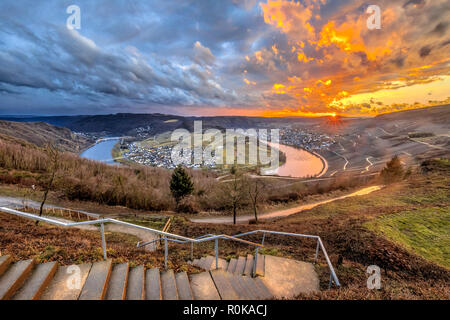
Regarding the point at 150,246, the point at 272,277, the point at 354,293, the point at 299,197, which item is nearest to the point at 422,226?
the point at 354,293

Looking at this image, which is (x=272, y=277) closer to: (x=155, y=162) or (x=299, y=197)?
(x=299, y=197)

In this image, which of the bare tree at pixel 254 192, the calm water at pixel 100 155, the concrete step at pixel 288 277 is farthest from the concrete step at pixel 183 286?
the calm water at pixel 100 155

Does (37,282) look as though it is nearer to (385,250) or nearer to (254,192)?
(385,250)

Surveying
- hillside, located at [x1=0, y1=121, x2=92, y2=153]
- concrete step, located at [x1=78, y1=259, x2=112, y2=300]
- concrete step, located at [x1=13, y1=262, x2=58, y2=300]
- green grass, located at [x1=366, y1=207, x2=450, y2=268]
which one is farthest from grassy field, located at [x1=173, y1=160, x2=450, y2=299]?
hillside, located at [x1=0, y1=121, x2=92, y2=153]

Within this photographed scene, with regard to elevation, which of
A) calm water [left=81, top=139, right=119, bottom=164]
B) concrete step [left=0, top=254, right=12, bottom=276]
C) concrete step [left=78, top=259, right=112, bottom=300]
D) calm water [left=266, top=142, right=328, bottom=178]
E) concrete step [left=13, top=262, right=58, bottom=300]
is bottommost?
calm water [left=266, top=142, right=328, bottom=178]

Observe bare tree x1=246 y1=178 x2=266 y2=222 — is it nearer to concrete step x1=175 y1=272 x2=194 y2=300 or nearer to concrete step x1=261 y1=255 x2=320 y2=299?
concrete step x1=261 y1=255 x2=320 y2=299

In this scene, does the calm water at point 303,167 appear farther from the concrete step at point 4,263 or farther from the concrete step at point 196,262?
the concrete step at point 4,263
